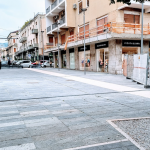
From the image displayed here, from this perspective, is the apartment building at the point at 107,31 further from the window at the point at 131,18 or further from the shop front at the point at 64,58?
the shop front at the point at 64,58

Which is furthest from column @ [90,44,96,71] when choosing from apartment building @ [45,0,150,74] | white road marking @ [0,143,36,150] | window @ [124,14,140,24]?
white road marking @ [0,143,36,150]

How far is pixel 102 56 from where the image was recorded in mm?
21656

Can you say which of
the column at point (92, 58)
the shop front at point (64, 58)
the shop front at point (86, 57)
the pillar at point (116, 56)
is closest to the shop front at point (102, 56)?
the column at point (92, 58)

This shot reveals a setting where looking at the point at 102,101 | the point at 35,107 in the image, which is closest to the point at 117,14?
the point at 102,101

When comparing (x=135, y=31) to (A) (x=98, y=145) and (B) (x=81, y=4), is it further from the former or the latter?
(A) (x=98, y=145)

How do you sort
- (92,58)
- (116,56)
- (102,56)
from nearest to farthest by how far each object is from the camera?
(116,56)
(102,56)
(92,58)

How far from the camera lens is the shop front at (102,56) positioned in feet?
68.1

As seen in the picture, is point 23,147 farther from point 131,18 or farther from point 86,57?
point 86,57

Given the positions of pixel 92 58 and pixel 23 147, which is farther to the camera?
pixel 92 58

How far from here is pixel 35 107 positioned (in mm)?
5777

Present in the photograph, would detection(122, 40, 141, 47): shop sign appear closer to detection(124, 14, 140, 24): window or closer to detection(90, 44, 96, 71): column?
detection(124, 14, 140, 24): window

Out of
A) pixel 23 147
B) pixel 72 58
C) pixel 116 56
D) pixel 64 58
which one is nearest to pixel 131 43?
pixel 116 56

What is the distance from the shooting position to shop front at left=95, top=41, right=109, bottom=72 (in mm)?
20747

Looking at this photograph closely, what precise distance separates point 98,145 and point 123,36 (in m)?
15.8
